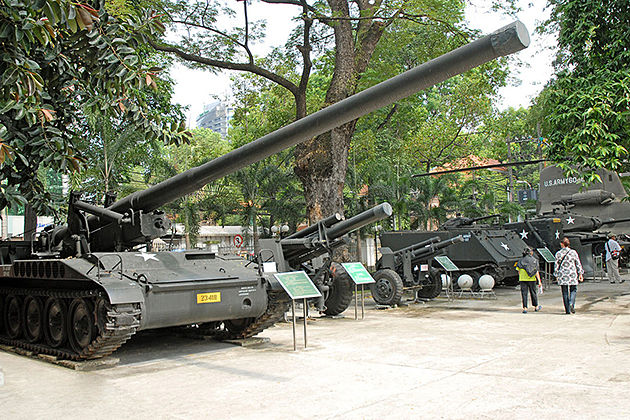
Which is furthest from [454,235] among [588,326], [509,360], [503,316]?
[509,360]

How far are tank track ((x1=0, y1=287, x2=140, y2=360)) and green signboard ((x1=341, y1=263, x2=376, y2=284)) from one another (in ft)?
15.7

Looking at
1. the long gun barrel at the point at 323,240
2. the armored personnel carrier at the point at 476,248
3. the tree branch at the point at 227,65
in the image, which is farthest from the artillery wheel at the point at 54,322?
the tree branch at the point at 227,65

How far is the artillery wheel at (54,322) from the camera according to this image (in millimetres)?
8336

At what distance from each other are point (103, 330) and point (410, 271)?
8483 mm

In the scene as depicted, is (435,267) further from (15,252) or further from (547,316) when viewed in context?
(15,252)

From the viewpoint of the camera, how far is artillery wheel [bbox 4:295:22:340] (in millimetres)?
9509

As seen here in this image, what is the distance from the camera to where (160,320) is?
25.0 ft

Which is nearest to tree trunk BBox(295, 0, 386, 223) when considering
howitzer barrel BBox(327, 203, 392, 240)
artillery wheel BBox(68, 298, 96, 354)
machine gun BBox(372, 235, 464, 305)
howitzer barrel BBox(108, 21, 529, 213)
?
machine gun BBox(372, 235, 464, 305)

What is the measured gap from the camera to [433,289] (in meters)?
15.1

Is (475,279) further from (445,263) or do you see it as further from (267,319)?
(267,319)

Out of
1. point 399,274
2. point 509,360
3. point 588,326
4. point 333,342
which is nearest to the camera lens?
point 509,360

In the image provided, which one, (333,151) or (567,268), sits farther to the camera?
(333,151)

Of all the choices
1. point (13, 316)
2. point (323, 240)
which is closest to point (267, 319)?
point (323, 240)

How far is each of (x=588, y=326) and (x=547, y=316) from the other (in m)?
1.36
